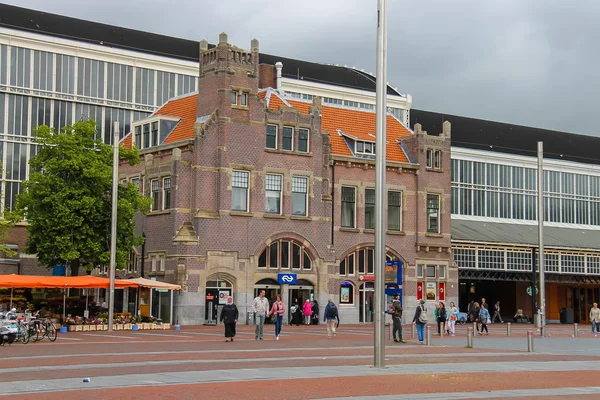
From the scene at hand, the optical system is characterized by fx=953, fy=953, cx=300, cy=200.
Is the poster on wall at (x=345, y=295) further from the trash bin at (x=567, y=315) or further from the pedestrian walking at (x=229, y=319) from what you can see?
the pedestrian walking at (x=229, y=319)

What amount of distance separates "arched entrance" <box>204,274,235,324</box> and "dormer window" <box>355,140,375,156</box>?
1354cm

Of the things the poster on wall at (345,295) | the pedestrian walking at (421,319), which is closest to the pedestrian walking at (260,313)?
the pedestrian walking at (421,319)

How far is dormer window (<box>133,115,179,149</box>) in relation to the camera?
59.2 meters

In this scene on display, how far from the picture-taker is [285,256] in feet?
191

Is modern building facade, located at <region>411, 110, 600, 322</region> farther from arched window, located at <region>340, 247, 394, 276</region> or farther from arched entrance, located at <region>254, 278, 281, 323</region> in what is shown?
arched entrance, located at <region>254, 278, 281, 323</region>

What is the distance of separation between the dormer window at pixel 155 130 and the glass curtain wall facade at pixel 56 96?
A: 51.6 ft

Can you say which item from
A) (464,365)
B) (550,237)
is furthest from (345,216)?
(464,365)

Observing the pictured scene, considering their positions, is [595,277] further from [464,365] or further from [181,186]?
[464,365]

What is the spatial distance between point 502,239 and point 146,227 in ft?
93.1

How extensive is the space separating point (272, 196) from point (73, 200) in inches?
523

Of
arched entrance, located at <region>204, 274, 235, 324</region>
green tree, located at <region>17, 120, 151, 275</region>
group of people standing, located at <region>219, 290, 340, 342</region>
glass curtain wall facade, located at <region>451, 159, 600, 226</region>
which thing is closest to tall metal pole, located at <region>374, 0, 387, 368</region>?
group of people standing, located at <region>219, 290, 340, 342</region>

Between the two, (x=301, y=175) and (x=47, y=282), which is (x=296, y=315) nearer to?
(x=301, y=175)

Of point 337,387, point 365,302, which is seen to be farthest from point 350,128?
point 337,387

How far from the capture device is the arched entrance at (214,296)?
54531 mm
